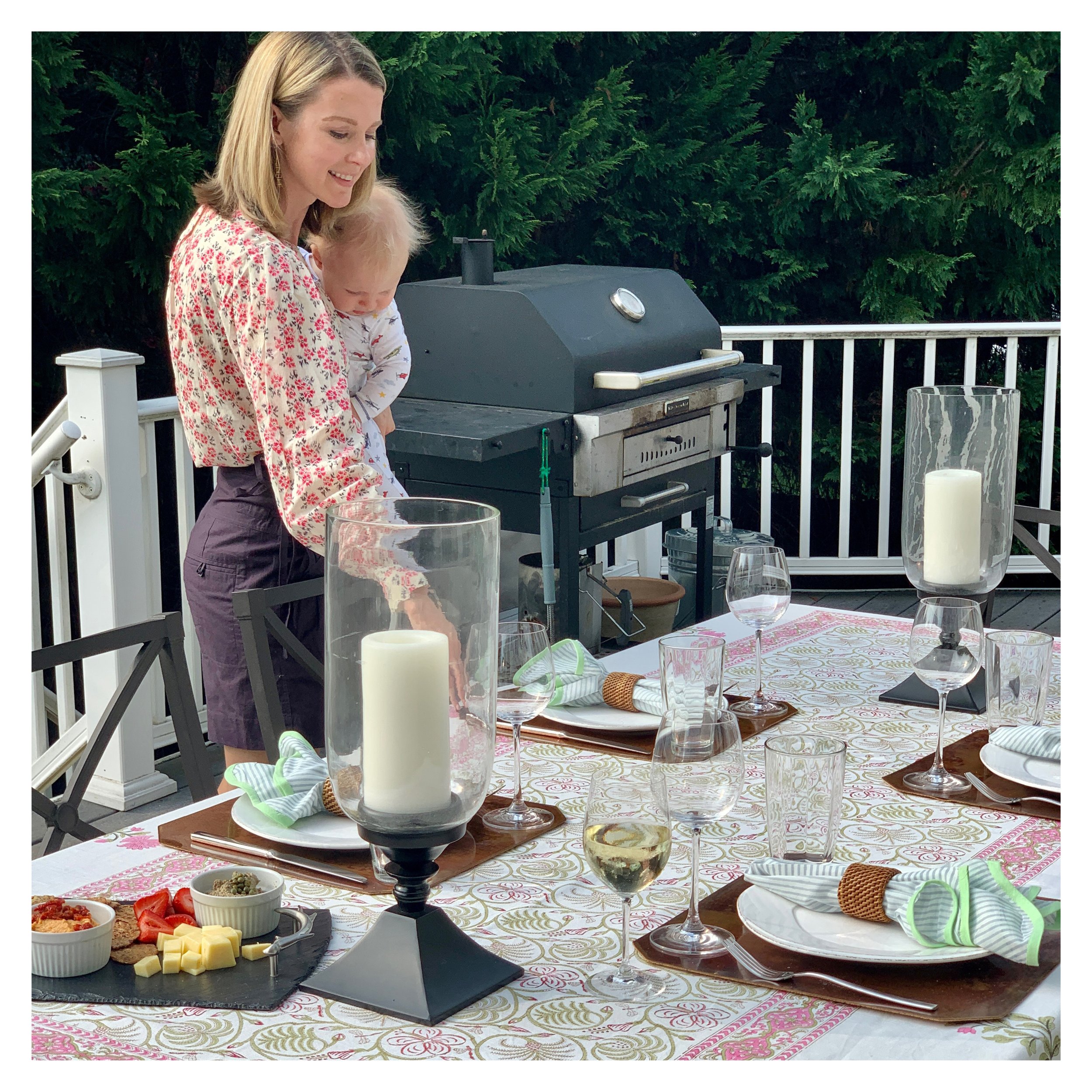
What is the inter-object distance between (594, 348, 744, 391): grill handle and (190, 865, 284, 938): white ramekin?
2186mm

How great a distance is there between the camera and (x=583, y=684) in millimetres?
1860

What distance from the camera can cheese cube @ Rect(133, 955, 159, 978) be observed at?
1.16 m

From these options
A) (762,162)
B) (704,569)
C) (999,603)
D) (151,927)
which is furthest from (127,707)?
(762,162)

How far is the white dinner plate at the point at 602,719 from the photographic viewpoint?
1774 mm

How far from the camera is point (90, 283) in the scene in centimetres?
457

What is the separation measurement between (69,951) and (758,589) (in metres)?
1.06

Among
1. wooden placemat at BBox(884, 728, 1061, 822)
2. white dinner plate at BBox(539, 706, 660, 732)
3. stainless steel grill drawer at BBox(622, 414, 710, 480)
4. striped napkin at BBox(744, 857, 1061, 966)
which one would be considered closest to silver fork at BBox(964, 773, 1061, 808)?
wooden placemat at BBox(884, 728, 1061, 822)

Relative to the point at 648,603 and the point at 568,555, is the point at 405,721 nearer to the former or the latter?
the point at 568,555

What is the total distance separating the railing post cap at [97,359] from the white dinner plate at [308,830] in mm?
1801

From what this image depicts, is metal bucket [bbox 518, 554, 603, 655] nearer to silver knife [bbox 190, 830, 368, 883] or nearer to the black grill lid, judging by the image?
the black grill lid

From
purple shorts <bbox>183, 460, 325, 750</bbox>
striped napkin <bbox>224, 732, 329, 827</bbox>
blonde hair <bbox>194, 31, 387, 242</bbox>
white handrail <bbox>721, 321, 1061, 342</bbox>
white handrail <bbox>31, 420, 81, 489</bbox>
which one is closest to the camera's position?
striped napkin <bbox>224, 732, 329, 827</bbox>

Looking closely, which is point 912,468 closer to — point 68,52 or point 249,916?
point 249,916

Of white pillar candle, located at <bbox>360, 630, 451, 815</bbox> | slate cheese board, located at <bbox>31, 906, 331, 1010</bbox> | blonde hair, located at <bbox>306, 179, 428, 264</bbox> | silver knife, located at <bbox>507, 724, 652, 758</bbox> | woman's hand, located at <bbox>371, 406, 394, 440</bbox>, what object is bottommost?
slate cheese board, located at <bbox>31, 906, 331, 1010</bbox>

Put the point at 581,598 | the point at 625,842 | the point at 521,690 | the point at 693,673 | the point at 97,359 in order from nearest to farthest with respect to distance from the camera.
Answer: the point at 625,842
the point at 521,690
the point at 693,673
the point at 97,359
the point at 581,598
